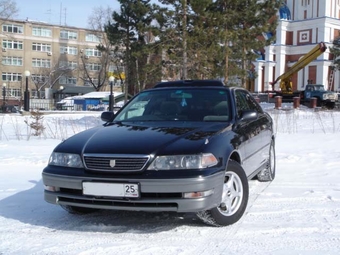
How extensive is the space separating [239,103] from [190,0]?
44.7 ft

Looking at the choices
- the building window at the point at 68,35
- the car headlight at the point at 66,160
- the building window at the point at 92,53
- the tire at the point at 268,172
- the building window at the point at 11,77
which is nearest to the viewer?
the car headlight at the point at 66,160

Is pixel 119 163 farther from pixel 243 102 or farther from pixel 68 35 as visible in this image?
pixel 68 35

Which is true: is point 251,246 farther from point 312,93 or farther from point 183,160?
point 312,93

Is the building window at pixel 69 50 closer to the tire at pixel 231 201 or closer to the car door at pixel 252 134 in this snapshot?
the car door at pixel 252 134

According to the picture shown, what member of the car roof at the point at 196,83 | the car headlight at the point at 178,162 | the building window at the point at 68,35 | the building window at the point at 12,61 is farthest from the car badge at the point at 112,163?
the building window at the point at 68,35

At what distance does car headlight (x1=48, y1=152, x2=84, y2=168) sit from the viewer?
4.04 metres

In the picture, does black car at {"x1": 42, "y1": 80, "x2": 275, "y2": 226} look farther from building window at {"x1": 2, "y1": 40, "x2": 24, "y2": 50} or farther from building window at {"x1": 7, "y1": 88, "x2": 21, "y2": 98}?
building window at {"x1": 2, "y1": 40, "x2": 24, "y2": 50}

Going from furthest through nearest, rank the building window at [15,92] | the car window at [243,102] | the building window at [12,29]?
the building window at [15,92] < the building window at [12,29] < the car window at [243,102]

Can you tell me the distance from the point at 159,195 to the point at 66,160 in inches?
40.5

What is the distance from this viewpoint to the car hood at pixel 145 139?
3.87m

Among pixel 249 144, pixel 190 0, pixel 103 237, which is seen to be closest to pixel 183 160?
pixel 103 237

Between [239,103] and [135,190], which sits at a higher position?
[239,103]

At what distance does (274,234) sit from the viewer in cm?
402

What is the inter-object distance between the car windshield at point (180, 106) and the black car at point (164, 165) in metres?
0.02
